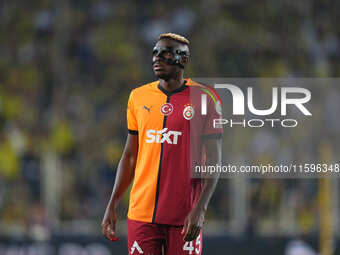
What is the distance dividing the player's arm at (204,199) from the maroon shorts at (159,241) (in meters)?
0.12

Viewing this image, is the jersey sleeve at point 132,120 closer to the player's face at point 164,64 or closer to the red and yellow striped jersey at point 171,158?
the red and yellow striped jersey at point 171,158

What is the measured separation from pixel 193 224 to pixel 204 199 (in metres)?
0.15

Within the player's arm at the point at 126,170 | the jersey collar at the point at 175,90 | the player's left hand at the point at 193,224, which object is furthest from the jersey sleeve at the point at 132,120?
the player's left hand at the point at 193,224

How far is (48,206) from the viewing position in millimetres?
9242

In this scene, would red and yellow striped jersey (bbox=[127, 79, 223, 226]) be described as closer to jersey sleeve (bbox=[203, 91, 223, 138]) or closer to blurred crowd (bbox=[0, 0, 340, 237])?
jersey sleeve (bbox=[203, 91, 223, 138])

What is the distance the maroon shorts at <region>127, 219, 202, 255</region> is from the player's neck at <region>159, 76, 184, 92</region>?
2.51 feet

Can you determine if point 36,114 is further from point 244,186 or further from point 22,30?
point 244,186

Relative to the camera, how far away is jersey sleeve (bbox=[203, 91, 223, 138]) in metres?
3.69

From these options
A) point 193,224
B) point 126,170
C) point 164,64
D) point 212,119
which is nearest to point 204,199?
point 193,224

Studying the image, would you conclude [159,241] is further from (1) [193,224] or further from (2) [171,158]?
(2) [171,158]

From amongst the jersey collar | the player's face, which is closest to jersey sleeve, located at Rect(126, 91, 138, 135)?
the jersey collar

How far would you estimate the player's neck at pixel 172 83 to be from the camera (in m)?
3.81

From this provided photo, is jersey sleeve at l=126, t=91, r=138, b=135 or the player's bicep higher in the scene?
jersey sleeve at l=126, t=91, r=138, b=135

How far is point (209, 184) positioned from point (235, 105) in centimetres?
108
